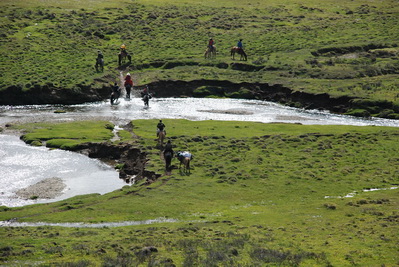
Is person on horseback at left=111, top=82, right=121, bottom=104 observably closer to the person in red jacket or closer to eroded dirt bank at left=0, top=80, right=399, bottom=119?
the person in red jacket

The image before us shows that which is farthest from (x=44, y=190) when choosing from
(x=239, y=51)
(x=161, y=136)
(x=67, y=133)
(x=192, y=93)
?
(x=239, y=51)

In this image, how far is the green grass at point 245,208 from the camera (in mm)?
31547

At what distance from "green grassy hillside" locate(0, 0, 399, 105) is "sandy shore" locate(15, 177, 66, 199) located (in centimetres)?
3565

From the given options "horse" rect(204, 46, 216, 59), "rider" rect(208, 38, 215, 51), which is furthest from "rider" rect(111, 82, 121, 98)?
"horse" rect(204, 46, 216, 59)

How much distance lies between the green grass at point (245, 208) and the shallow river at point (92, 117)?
3.96 meters

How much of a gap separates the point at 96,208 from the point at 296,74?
187ft

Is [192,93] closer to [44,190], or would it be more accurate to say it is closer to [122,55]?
[122,55]

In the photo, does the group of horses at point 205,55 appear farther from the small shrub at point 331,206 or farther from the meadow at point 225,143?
the small shrub at point 331,206

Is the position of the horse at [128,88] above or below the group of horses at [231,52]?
below

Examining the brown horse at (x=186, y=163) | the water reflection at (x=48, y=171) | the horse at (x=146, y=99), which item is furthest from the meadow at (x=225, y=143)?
the horse at (x=146, y=99)

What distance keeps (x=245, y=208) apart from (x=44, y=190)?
53.0ft

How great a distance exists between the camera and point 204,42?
4382 inches

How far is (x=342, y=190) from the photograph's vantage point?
47.2 metres

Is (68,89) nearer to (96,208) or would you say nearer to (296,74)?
(296,74)
